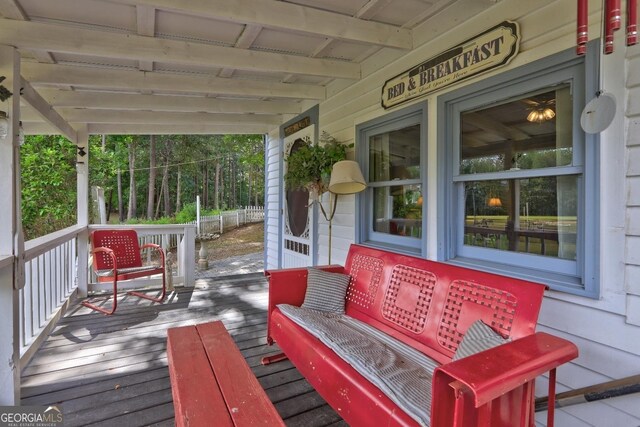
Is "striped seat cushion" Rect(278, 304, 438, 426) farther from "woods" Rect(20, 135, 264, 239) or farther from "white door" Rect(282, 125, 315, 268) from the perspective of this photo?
"woods" Rect(20, 135, 264, 239)

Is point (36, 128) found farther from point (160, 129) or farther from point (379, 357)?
point (379, 357)

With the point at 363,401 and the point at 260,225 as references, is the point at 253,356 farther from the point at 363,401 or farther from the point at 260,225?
the point at 260,225

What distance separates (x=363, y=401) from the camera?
137 centimetres

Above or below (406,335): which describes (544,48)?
above

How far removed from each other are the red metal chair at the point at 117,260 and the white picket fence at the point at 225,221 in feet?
22.6

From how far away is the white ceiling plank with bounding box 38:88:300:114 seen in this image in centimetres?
344

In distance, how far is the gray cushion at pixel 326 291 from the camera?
2.46 m

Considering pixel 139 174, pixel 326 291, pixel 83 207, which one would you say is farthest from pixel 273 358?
pixel 139 174

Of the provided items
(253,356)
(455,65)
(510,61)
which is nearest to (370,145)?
(455,65)

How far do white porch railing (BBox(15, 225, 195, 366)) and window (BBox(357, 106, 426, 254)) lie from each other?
109 inches

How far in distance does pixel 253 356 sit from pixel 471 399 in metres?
1.96

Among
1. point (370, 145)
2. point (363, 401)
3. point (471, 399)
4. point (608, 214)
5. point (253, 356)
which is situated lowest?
point (253, 356)

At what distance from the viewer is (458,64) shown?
2172 mm

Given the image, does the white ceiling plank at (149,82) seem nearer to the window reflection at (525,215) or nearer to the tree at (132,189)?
the window reflection at (525,215)
